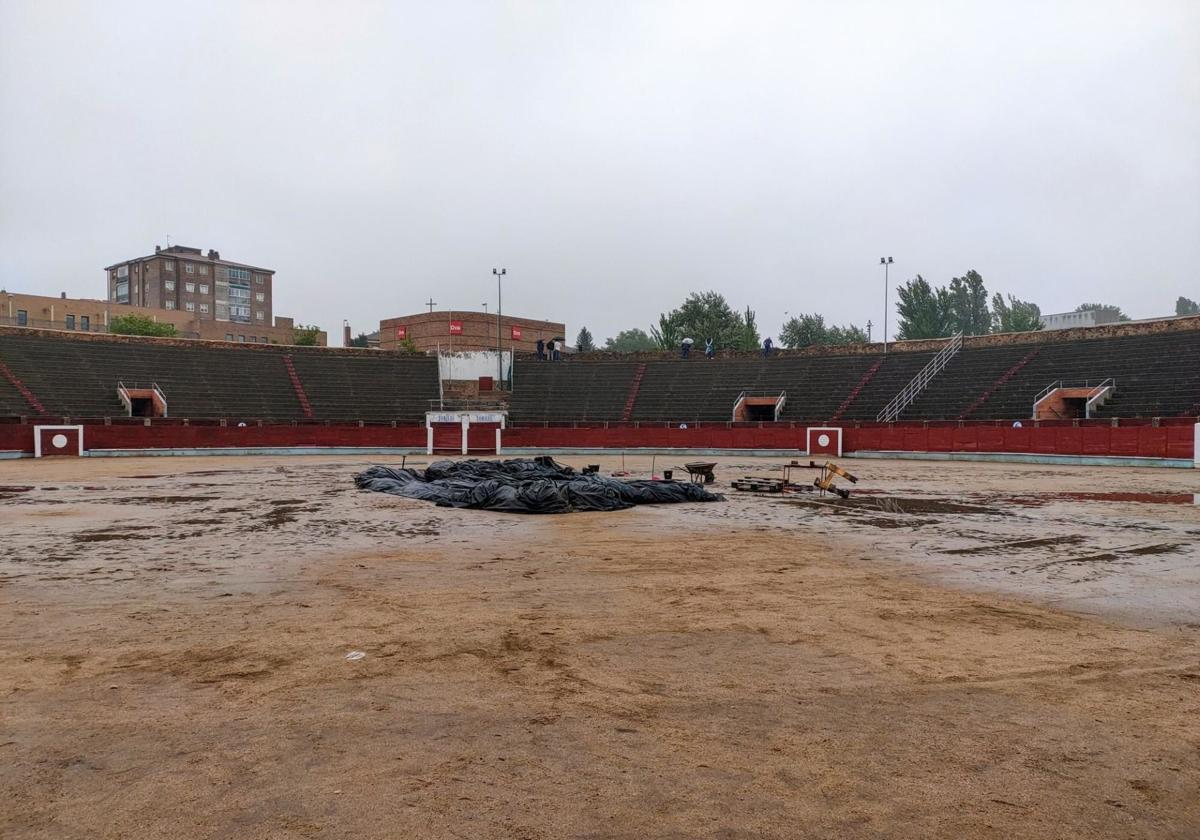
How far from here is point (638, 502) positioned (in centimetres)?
1509

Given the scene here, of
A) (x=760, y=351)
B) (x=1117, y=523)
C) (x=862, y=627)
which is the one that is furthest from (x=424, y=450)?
(x=862, y=627)

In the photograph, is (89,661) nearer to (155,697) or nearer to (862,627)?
(155,697)

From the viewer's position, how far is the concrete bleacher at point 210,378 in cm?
3606

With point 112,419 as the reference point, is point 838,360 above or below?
above

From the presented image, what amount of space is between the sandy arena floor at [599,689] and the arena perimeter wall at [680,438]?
20501 millimetres

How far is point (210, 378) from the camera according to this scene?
4056cm

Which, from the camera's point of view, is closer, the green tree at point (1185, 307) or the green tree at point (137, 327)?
the green tree at point (137, 327)

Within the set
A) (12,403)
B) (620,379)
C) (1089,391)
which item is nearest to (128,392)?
(12,403)

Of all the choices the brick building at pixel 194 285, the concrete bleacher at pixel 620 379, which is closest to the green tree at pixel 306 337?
the brick building at pixel 194 285

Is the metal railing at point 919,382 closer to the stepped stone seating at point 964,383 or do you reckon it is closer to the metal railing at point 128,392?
the stepped stone seating at point 964,383

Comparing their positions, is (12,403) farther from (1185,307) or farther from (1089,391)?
(1185,307)

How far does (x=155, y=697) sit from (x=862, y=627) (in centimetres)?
498

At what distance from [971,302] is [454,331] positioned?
212 ft

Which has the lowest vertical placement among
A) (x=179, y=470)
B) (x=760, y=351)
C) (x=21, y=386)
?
(x=179, y=470)
